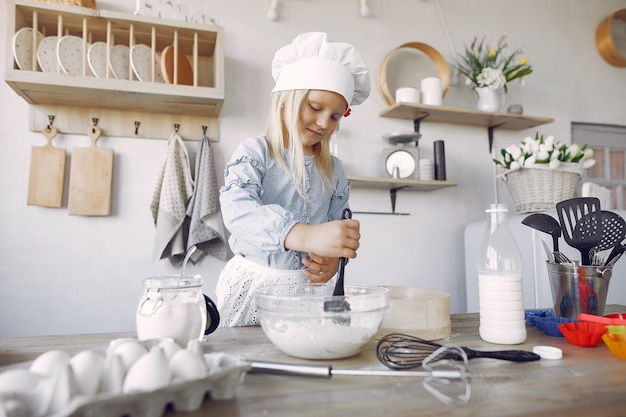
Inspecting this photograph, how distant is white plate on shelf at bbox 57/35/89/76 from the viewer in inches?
66.2

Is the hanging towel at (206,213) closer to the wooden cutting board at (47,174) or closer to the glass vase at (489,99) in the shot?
the wooden cutting board at (47,174)

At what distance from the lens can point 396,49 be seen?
88.8 inches

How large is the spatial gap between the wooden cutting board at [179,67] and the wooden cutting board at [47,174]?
512mm

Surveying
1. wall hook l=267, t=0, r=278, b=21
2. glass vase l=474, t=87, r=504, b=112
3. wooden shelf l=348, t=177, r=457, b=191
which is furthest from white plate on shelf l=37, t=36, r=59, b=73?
glass vase l=474, t=87, r=504, b=112

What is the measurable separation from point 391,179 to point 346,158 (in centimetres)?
26

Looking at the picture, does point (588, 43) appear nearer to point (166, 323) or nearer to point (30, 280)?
point (166, 323)

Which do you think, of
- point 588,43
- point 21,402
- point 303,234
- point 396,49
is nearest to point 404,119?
point 396,49

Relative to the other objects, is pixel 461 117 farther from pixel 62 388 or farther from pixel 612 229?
pixel 62 388

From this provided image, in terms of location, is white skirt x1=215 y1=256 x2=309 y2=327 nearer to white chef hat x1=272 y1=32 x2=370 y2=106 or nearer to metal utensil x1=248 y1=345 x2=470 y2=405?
white chef hat x1=272 y1=32 x2=370 y2=106

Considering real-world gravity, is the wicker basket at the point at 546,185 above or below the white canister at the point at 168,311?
above

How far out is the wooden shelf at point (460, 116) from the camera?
85.7 inches

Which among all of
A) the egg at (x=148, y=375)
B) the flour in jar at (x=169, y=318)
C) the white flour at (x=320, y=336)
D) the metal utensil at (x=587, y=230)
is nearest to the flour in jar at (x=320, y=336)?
the white flour at (x=320, y=336)

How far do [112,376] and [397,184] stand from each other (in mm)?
1836

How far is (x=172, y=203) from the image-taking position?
184cm
